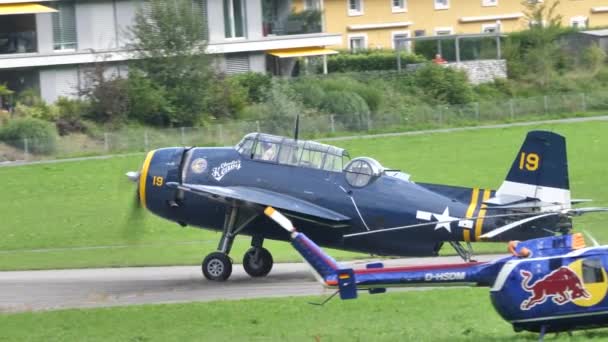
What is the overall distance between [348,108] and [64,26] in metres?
14.9

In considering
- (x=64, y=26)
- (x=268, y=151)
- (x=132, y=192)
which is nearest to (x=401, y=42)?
(x=64, y=26)

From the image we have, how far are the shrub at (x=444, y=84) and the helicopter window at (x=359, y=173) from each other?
34198 millimetres

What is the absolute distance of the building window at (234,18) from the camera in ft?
206

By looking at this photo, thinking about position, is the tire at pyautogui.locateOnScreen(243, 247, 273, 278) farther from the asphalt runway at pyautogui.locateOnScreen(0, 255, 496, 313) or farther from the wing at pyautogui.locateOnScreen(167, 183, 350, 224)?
the wing at pyautogui.locateOnScreen(167, 183, 350, 224)

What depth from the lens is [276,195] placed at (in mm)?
25031

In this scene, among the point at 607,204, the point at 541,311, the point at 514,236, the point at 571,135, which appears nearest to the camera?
the point at 541,311

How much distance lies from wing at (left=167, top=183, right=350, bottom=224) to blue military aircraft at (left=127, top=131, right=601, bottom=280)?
2 centimetres

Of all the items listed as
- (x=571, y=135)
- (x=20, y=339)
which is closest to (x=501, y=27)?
(x=571, y=135)

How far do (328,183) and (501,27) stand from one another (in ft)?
198

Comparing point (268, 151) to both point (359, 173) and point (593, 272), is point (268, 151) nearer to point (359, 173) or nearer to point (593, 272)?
point (359, 173)

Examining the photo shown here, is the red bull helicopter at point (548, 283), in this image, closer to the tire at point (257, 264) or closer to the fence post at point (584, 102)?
the tire at point (257, 264)

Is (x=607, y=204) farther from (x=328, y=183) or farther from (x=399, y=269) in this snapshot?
(x=399, y=269)

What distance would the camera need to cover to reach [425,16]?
82938 mm

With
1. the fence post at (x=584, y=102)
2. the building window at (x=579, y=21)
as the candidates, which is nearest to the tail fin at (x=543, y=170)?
the fence post at (x=584, y=102)
